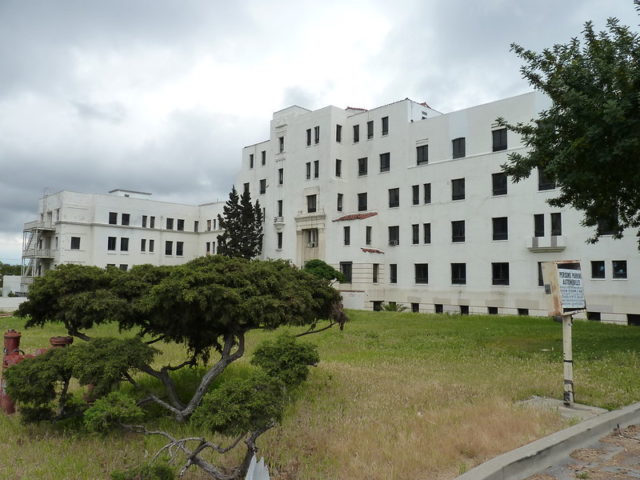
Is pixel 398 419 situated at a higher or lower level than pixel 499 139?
lower

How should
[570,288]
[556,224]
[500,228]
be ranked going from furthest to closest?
[500,228]
[556,224]
[570,288]

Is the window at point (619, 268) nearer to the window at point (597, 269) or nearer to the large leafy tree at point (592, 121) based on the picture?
the window at point (597, 269)

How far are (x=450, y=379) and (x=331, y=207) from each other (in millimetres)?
33452

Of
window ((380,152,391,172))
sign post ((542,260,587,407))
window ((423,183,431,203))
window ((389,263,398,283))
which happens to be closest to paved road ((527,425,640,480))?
sign post ((542,260,587,407))

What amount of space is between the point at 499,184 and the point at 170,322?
30643 millimetres

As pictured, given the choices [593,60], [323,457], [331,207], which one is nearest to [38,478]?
[323,457]

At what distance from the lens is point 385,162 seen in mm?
41438

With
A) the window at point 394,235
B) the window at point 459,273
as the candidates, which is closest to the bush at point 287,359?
the window at point 459,273

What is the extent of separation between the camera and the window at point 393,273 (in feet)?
131

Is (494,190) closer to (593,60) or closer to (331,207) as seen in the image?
(331,207)

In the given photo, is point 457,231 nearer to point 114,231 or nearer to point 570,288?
point 570,288

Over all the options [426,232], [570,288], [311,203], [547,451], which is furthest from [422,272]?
[547,451]

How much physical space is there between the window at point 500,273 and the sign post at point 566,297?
26.1 metres

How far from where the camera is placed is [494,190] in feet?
113
